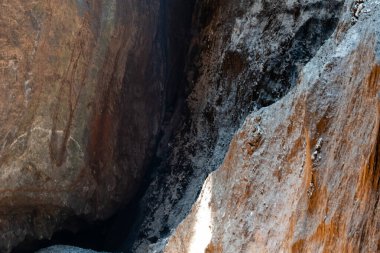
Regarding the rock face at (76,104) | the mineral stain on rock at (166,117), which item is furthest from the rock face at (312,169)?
the rock face at (76,104)

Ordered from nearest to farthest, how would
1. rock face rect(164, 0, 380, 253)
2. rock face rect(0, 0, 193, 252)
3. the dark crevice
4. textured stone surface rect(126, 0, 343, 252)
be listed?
rock face rect(164, 0, 380, 253), textured stone surface rect(126, 0, 343, 252), the dark crevice, rock face rect(0, 0, 193, 252)

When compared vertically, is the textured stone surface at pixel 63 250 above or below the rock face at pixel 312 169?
below

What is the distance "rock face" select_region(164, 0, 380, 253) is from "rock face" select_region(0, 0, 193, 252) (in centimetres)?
209

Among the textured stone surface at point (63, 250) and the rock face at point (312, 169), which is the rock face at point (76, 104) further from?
the rock face at point (312, 169)

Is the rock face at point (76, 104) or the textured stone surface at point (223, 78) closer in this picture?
the textured stone surface at point (223, 78)

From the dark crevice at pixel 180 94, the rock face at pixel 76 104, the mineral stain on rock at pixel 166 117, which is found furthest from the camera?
the rock face at pixel 76 104

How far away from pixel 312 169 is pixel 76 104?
3471mm

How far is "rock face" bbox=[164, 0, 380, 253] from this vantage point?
8.17 ft

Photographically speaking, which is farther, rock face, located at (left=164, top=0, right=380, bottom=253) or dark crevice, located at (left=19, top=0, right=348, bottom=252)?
dark crevice, located at (left=19, top=0, right=348, bottom=252)

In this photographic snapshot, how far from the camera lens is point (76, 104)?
577cm

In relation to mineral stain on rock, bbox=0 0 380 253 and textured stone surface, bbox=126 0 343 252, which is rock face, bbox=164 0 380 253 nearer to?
mineral stain on rock, bbox=0 0 380 253

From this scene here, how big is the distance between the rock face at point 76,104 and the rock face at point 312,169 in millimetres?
2091

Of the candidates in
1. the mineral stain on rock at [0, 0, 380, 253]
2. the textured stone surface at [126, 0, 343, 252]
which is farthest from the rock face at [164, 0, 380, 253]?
the textured stone surface at [126, 0, 343, 252]

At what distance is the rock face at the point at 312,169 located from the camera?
8.17ft
